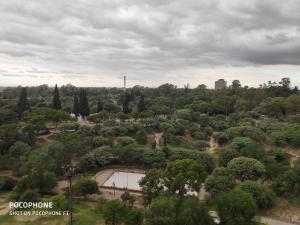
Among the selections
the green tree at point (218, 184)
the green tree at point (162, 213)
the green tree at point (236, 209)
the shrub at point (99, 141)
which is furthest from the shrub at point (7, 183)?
the green tree at point (236, 209)

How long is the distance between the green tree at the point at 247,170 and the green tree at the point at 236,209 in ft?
25.1

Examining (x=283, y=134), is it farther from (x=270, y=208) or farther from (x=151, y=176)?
(x=151, y=176)

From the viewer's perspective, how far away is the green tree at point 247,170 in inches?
1119

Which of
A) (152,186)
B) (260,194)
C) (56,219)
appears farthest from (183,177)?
(56,219)

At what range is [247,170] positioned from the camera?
2852cm

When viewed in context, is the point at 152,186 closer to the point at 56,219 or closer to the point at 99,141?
the point at 56,219

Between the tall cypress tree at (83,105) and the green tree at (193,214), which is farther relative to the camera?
the tall cypress tree at (83,105)

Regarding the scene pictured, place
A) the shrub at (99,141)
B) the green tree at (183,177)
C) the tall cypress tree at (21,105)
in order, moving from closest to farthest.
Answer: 1. the green tree at (183,177)
2. the shrub at (99,141)
3. the tall cypress tree at (21,105)

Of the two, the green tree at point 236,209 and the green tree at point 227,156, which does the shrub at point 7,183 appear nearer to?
the green tree at point 236,209

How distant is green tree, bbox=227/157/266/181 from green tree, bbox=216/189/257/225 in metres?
7.64

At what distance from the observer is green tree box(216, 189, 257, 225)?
2055 centimetres

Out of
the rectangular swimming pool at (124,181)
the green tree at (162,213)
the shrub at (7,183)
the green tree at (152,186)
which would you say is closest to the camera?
the green tree at (162,213)

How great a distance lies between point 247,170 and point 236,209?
342 inches

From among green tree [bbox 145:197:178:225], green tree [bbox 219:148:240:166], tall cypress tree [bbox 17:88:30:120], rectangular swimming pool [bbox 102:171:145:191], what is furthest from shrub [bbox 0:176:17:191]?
tall cypress tree [bbox 17:88:30:120]
